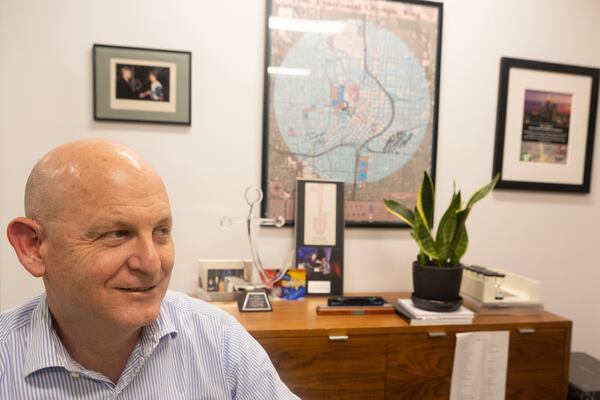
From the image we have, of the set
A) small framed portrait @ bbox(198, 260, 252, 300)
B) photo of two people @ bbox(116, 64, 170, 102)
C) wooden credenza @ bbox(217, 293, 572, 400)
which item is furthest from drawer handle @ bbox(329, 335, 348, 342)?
photo of two people @ bbox(116, 64, 170, 102)

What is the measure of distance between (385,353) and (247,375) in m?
0.67

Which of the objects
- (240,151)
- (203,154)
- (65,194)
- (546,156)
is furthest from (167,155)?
(546,156)

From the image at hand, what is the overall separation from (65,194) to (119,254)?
15 cm

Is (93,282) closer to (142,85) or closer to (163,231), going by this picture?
(163,231)

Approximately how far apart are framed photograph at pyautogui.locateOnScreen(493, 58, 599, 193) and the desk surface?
2.41ft

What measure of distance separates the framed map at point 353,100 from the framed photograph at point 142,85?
0.37 m

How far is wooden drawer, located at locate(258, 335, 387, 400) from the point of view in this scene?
1397 mm

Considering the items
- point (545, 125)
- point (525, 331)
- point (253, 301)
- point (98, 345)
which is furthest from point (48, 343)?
point (545, 125)

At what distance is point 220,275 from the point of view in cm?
171

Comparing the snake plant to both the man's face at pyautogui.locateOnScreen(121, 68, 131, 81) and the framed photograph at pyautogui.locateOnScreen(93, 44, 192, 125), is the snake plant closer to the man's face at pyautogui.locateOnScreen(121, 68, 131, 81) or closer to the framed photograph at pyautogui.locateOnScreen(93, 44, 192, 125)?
the framed photograph at pyautogui.locateOnScreen(93, 44, 192, 125)

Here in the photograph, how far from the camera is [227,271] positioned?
1721 millimetres

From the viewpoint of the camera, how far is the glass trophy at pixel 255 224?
1.74 metres

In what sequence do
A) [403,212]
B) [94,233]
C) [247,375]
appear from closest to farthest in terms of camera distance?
[94,233] < [247,375] < [403,212]

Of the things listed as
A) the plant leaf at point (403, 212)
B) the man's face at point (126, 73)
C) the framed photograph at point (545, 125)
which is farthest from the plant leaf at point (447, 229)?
the man's face at point (126, 73)
